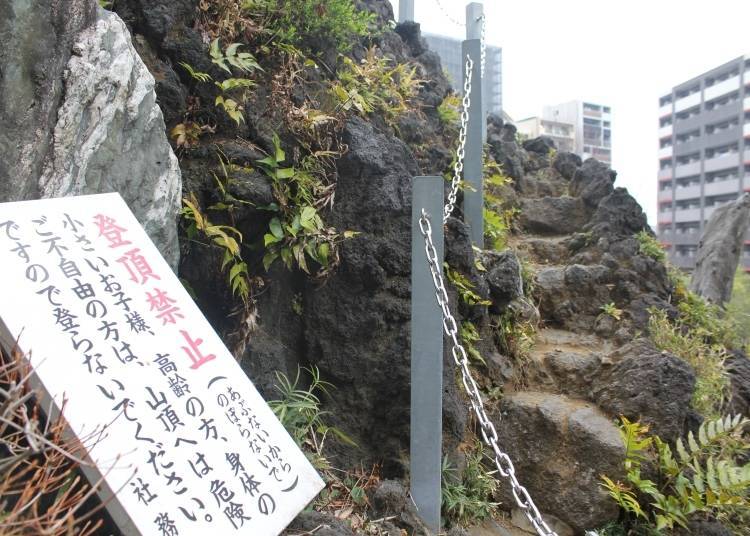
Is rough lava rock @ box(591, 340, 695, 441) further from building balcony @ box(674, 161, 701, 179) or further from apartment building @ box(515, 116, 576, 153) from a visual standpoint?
building balcony @ box(674, 161, 701, 179)

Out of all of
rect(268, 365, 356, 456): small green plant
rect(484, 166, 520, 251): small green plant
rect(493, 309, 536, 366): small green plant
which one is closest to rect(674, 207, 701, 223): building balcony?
rect(484, 166, 520, 251): small green plant

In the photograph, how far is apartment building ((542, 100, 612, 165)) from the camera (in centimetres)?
2395

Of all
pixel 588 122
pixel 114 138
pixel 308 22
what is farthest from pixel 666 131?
pixel 114 138

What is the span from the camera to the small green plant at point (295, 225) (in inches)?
142

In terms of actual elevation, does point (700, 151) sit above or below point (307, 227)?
above

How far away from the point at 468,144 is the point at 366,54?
4.90 ft

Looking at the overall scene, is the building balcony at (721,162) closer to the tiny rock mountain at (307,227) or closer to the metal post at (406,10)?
the metal post at (406,10)

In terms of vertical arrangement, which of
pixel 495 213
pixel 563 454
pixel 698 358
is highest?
pixel 495 213

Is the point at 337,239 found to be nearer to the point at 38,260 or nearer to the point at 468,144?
the point at 38,260

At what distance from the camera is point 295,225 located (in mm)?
3615

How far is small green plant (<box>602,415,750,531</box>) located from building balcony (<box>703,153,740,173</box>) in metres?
44.1

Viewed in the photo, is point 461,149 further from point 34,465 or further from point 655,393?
point 34,465

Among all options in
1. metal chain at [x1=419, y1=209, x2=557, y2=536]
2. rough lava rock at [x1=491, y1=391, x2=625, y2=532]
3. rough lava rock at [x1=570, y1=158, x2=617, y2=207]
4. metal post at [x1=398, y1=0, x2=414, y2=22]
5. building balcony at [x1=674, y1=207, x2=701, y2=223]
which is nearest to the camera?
metal chain at [x1=419, y1=209, x2=557, y2=536]

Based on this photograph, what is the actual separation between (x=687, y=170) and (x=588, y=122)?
840 inches
